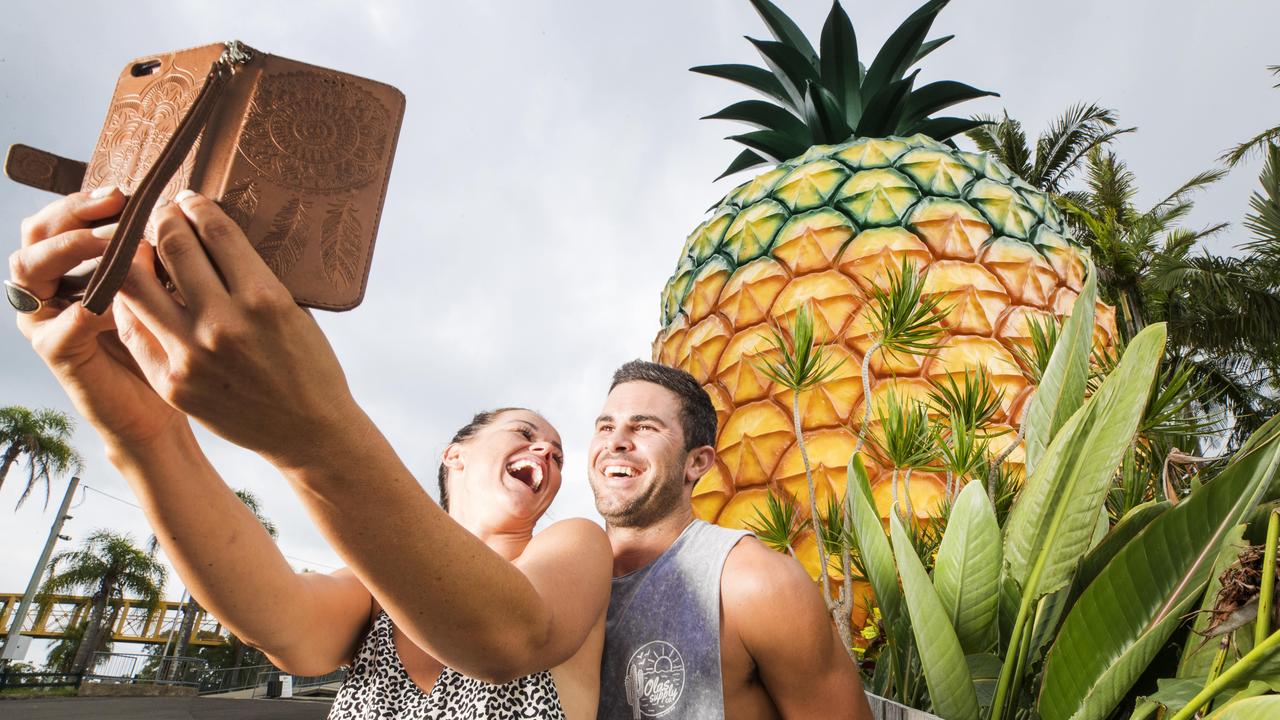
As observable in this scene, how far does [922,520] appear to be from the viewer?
9.69ft

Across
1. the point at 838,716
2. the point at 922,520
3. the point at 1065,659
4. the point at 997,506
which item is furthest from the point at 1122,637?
the point at 922,520

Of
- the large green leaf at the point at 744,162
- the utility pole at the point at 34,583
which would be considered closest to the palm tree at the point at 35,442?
the utility pole at the point at 34,583

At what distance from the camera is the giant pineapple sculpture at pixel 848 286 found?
314 cm

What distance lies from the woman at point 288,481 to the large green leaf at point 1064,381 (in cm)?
111

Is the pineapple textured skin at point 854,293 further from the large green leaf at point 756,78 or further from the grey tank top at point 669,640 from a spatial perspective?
the grey tank top at point 669,640

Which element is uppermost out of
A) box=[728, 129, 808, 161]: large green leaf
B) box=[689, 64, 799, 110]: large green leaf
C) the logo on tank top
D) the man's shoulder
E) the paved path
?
box=[689, 64, 799, 110]: large green leaf


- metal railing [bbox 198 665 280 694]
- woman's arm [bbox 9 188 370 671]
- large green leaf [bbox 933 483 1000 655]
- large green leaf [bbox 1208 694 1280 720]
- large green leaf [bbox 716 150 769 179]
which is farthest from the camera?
metal railing [bbox 198 665 280 694]

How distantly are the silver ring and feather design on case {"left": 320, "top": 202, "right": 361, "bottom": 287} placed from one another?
28 cm

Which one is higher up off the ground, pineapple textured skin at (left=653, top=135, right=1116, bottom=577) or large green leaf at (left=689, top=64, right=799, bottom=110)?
large green leaf at (left=689, top=64, right=799, bottom=110)

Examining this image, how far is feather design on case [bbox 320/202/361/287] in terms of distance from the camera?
71 cm

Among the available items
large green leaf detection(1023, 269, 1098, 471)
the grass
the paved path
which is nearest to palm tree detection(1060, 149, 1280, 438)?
large green leaf detection(1023, 269, 1098, 471)

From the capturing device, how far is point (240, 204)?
0.69m

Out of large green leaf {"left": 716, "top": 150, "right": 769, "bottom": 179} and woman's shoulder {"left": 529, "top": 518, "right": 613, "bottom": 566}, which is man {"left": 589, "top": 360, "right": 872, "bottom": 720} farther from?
large green leaf {"left": 716, "top": 150, "right": 769, "bottom": 179}

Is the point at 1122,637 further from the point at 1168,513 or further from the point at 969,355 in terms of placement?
the point at 969,355
